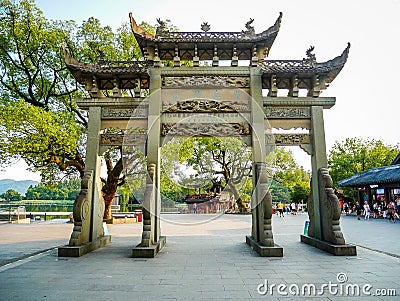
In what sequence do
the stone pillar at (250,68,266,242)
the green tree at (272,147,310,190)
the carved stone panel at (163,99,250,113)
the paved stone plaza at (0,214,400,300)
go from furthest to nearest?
the green tree at (272,147,310,190), the carved stone panel at (163,99,250,113), the stone pillar at (250,68,266,242), the paved stone plaza at (0,214,400,300)

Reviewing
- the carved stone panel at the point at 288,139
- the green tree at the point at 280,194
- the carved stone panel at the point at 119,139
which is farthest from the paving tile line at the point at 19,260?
the green tree at the point at 280,194

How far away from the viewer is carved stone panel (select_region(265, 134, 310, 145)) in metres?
8.12

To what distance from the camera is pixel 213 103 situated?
821 centimetres

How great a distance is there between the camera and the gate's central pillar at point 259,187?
6.89m

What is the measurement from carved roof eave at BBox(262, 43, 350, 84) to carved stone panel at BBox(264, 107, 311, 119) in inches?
39.7

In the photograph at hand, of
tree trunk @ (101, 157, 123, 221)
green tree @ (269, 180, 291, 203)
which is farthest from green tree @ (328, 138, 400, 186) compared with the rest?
tree trunk @ (101, 157, 123, 221)

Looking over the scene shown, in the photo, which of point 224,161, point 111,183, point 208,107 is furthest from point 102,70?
point 224,161

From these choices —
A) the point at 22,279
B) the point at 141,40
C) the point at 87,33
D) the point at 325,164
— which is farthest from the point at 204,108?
the point at 87,33

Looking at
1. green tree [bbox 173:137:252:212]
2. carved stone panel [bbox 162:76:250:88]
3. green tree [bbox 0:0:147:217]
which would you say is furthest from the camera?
green tree [bbox 173:137:252:212]

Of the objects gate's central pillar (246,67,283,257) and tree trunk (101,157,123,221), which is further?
tree trunk (101,157,123,221)

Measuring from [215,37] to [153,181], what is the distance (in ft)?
14.7

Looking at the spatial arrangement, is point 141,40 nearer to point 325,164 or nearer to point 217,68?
point 217,68

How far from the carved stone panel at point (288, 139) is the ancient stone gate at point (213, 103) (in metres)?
0.03

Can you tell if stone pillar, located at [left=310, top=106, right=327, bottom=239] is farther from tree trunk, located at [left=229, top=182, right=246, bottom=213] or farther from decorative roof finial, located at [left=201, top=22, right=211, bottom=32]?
tree trunk, located at [left=229, top=182, right=246, bottom=213]
